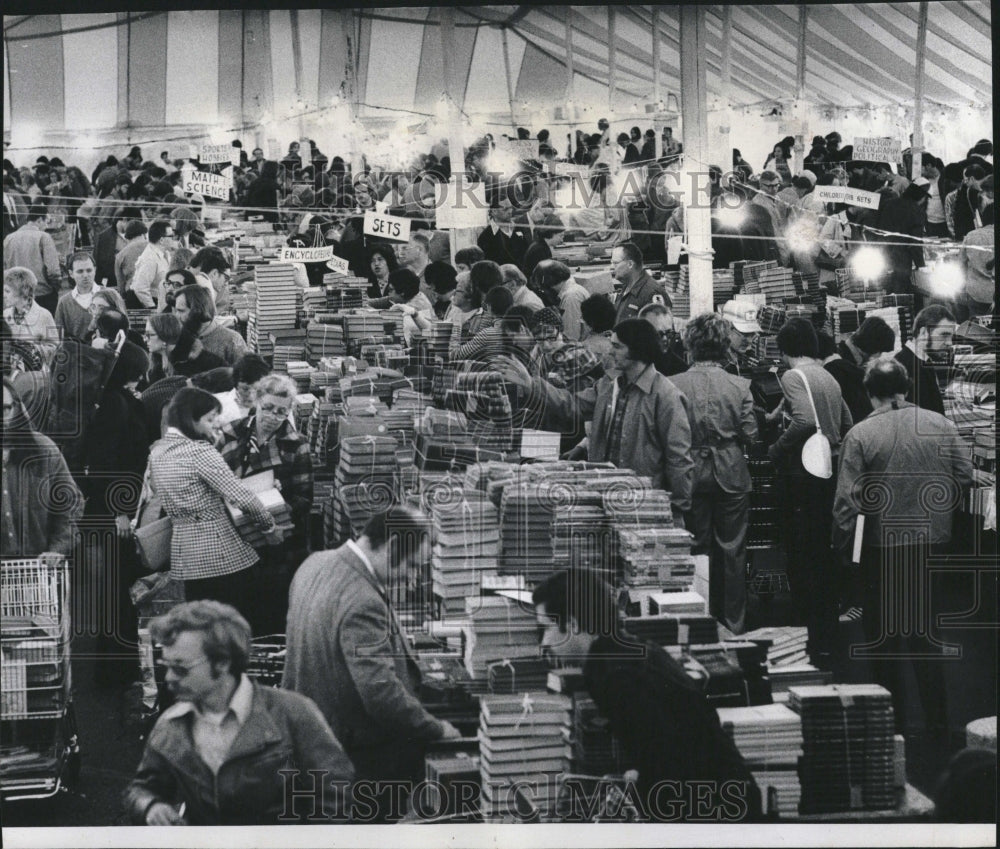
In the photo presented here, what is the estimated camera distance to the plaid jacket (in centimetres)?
658

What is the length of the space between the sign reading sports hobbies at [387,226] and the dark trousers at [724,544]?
1846mm

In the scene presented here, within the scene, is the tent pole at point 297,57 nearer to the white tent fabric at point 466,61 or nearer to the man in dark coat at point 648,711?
the white tent fabric at point 466,61

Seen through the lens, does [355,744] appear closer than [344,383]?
Yes

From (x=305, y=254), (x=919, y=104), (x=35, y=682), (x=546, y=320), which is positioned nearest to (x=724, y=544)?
(x=546, y=320)

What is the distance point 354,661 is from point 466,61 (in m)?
2.76

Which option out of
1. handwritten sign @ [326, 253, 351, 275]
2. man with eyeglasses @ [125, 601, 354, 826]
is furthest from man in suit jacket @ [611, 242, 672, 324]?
man with eyeglasses @ [125, 601, 354, 826]

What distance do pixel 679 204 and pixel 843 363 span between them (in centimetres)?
110

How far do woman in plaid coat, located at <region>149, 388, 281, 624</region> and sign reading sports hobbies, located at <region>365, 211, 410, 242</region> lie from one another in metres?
1.09

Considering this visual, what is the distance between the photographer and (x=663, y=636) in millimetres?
6289

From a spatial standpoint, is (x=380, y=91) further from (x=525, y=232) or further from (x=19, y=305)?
(x=19, y=305)

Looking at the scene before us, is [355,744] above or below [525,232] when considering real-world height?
below

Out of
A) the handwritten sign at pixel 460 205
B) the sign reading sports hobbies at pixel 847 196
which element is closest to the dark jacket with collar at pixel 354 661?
the handwritten sign at pixel 460 205

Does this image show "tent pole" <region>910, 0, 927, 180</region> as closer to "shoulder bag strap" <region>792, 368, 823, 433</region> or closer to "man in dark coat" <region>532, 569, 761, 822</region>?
"shoulder bag strap" <region>792, 368, 823, 433</region>

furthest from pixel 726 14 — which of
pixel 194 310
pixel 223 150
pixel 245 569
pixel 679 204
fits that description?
pixel 245 569
